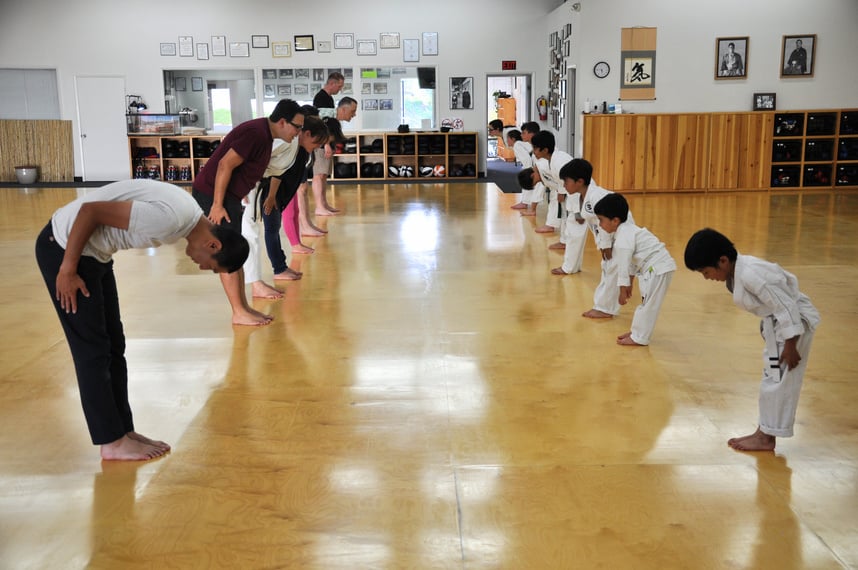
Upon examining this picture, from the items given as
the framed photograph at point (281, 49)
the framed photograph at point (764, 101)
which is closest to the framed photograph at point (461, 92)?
the framed photograph at point (281, 49)

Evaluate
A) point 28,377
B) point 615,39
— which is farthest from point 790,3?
point 28,377

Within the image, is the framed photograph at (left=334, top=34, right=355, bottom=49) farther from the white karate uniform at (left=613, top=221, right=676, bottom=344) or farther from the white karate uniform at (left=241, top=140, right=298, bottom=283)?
the white karate uniform at (left=613, top=221, right=676, bottom=344)

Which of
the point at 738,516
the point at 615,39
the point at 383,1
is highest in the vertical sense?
the point at 383,1

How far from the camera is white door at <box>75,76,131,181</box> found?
1553 centimetres

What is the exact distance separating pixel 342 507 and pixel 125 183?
53.3 inches

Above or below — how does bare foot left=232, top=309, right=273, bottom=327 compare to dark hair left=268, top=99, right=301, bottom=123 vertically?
below

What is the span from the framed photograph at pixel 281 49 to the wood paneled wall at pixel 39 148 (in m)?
4.26

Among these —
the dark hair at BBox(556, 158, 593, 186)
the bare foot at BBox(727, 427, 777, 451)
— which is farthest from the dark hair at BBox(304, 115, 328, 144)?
the bare foot at BBox(727, 427, 777, 451)

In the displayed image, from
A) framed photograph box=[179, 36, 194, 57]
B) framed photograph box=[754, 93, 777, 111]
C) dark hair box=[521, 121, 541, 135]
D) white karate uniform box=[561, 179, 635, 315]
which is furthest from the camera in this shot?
framed photograph box=[179, 36, 194, 57]

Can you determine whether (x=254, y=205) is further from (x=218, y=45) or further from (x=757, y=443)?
(x=218, y=45)

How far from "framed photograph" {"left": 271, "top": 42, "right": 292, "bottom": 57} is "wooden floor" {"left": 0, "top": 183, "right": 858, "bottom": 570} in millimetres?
10254

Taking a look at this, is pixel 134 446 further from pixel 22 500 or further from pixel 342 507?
pixel 342 507

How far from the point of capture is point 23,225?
31.4ft

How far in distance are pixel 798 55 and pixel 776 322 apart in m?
11.1
